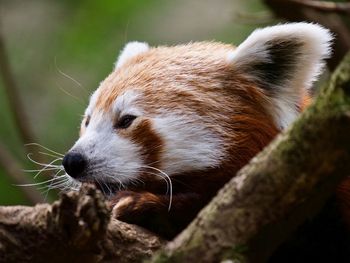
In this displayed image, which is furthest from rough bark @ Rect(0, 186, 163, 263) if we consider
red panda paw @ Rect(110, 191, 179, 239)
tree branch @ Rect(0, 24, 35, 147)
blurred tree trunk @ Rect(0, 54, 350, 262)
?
tree branch @ Rect(0, 24, 35, 147)

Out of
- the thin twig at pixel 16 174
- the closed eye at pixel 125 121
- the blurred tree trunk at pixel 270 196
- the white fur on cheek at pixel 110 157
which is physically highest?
the blurred tree trunk at pixel 270 196

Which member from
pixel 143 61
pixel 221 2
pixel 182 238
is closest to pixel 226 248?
pixel 182 238

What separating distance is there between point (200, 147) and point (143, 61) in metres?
0.54

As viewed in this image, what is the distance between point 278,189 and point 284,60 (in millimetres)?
1180

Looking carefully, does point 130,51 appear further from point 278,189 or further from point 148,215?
point 278,189

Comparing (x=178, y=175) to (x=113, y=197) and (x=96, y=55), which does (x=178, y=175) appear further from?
(x=96, y=55)

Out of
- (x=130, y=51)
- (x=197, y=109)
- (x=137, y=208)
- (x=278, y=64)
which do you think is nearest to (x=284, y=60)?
(x=278, y=64)

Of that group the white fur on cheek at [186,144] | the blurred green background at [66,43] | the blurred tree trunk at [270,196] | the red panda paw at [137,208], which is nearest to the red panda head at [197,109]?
the white fur on cheek at [186,144]

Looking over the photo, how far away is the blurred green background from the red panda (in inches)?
75.4

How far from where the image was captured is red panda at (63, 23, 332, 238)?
285 centimetres

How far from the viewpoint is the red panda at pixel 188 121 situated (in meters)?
2.85

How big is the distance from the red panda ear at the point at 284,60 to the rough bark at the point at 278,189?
96 cm

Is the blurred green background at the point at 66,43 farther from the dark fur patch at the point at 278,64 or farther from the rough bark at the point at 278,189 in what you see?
the rough bark at the point at 278,189

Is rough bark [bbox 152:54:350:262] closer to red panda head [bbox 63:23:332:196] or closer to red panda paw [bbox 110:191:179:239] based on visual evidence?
red panda paw [bbox 110:191:179:239]
